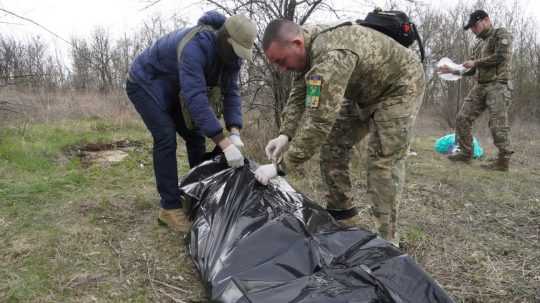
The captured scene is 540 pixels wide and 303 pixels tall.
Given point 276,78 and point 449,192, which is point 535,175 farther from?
point 276,78

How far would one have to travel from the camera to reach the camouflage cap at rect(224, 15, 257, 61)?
6.16ft

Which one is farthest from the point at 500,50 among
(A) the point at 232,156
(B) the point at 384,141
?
(A) the point at 232,156

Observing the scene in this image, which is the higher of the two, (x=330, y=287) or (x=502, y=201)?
(x=330, y=287)

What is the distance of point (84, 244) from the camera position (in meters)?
2.15

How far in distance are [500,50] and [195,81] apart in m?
4.02

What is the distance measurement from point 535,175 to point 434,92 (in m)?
8.32

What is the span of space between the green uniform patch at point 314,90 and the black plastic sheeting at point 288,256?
508 millimetres

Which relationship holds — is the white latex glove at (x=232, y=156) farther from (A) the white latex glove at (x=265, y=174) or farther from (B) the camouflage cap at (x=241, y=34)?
(B) the camouflage cap at (x=241, y=34)

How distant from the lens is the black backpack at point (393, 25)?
6.57ft

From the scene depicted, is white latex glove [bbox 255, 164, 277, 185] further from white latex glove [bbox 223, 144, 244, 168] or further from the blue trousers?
the blue trousers

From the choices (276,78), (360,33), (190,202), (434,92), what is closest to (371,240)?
(360,33)

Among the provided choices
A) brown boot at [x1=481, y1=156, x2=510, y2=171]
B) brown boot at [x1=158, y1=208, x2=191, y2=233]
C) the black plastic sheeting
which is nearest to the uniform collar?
brown boot at [x1=481, y1=156, x2=510, y2=171]

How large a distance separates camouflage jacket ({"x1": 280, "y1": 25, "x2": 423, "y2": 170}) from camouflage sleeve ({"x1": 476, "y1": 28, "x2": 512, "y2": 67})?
9.50 feet

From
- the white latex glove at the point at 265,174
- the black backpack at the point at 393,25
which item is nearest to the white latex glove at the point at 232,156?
the white latex glove at the point at 265,174
